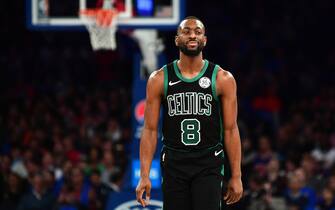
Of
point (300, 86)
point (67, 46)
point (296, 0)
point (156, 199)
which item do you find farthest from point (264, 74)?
point (156, 199)

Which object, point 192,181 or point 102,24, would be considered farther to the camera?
point 102,24

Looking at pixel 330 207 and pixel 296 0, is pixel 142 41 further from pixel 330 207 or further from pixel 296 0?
pixel 296 0

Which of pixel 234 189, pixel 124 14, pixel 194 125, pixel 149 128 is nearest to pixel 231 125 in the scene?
pixel 194 125

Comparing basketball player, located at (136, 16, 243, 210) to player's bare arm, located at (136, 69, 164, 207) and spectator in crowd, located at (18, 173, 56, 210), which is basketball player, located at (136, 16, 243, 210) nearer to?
player's bare arm, located at (136, 69, 164, 207)

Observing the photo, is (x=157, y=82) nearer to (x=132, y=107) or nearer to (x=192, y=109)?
(x=192, y=109)

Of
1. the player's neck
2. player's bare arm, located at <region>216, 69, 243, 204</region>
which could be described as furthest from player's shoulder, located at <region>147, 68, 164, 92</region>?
player's bare arm, located at <region>216, 69, 243, 204</region>

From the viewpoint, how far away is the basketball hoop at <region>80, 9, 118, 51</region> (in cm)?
1004

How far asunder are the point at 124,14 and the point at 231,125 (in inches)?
170

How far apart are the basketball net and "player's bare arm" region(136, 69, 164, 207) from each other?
392 centimetres

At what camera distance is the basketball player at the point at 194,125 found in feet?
19.8

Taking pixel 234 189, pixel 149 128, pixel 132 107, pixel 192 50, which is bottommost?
pixel 132 107

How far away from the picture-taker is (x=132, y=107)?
10469mm

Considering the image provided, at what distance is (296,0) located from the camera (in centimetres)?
2100

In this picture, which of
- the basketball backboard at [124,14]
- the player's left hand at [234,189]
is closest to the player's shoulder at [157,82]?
the player's left hand at [234,189]
